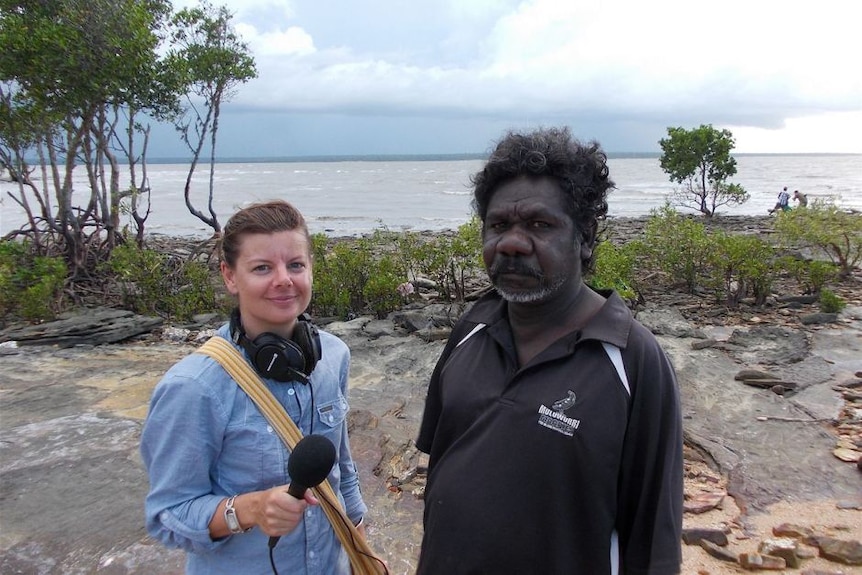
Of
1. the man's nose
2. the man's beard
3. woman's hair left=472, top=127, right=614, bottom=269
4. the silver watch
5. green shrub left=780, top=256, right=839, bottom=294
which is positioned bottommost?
green shrub left=780, top=256, right=839, bottom=294

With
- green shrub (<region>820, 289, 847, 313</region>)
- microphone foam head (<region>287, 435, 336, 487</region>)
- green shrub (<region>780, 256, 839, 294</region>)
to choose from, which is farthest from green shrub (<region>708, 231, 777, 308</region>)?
microphone foam head (<region>287, 435, 336, 487</region>)

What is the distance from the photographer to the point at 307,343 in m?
2.00

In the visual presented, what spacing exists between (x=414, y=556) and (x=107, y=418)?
339 centimetres

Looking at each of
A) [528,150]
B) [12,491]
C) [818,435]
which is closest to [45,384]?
[12,491]

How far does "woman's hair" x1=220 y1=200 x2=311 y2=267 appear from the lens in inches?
77.7

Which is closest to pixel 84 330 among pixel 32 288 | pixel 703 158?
pixel 32 288

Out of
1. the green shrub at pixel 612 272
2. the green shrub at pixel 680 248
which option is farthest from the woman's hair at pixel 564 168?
the green shrub at pixel 680 248

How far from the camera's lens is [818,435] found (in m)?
4.97

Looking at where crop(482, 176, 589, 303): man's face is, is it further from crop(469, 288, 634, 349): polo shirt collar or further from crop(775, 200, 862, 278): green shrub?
crop(775, 200, 862, 278): green shrub

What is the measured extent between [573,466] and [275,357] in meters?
0.93

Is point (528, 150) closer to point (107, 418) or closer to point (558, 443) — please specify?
point (558, 443)

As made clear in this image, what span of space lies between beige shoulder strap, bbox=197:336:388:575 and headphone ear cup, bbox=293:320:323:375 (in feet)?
0.54

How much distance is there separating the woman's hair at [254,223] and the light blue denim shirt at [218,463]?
0.26 metres

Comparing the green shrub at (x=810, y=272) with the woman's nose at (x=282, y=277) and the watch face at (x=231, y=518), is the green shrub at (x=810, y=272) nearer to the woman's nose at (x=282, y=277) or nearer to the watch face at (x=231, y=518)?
the woman's nose at (x=282, y=277)
